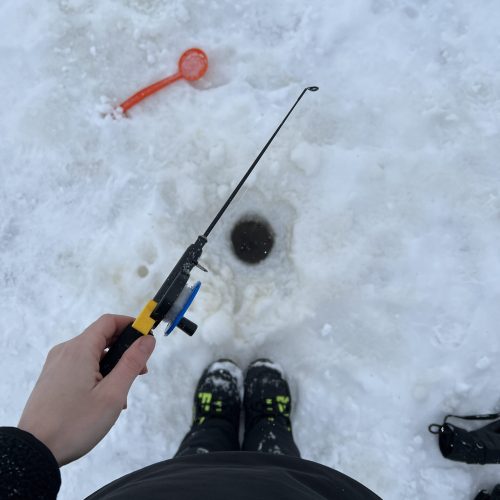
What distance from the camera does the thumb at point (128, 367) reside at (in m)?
1.25

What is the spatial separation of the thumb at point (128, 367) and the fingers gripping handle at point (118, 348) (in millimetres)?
13

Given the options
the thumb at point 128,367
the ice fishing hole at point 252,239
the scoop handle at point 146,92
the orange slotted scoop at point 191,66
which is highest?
the orange slotted scoop at point 191,66

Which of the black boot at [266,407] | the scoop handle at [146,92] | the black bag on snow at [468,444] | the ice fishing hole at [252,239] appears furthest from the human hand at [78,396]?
the black bag on snow at [468,444]

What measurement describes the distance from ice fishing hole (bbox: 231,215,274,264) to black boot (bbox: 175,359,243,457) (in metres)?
0.57

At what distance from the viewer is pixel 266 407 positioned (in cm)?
213

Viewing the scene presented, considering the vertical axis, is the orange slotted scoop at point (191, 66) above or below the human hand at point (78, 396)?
above

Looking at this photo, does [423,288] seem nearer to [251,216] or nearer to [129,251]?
[251,216]

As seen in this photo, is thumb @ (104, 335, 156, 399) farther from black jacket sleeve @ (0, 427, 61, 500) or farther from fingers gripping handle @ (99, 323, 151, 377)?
black jacket sleeve @ (0, 427, 61, 500)

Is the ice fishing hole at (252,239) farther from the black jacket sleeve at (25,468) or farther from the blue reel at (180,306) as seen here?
the black jacket sleeve at (25,468)

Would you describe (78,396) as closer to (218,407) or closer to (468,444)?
(218,407)

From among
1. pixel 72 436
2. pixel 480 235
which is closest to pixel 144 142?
pixel 72 436

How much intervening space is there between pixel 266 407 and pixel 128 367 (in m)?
1.07

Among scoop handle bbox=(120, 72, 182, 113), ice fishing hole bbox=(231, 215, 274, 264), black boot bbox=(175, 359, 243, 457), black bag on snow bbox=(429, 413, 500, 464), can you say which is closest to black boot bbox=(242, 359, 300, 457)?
black boot bbox=(175, 359, 243, 457)

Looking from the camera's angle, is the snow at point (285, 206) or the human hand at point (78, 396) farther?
the snow at point (285, 206)
